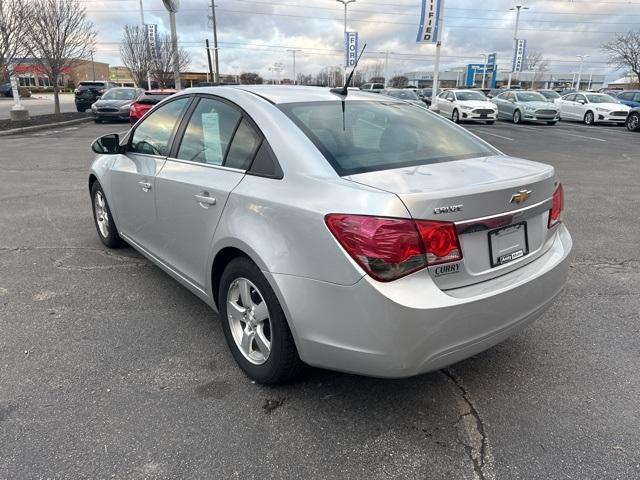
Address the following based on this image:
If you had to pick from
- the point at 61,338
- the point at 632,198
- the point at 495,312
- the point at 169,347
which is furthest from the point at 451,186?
the point at 632,198

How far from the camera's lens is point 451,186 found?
223 cm

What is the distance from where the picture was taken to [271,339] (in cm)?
257

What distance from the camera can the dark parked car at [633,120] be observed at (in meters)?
21.1

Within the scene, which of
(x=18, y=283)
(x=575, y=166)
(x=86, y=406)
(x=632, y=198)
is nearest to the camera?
(x=86, y=406)

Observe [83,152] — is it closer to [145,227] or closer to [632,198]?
[145,227]

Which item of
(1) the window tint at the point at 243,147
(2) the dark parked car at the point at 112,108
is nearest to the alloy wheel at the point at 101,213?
(1) the window tint at the point at 243,147

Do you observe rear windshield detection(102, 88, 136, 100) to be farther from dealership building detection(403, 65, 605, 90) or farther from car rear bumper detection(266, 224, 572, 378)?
dealership building detection(403, 65, 605, 90)

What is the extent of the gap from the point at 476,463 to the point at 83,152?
42.7 feet

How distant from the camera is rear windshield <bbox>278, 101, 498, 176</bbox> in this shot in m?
2.56

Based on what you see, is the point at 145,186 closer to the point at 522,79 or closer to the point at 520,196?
the point at 520,196

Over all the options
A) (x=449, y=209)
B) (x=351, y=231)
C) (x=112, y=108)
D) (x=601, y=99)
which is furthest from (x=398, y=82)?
(x=351, y=231)

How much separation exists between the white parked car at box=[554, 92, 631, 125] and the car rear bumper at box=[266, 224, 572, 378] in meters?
25.3

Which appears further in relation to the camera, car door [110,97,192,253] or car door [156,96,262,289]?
car door [110,97,192,253]

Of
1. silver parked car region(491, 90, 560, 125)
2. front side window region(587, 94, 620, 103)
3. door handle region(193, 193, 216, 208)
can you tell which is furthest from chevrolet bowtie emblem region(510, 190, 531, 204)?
front side window region(587, 94, 620, 103)
